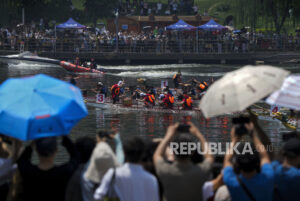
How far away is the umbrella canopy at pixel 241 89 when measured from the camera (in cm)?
587

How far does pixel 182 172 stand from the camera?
5.63 metres

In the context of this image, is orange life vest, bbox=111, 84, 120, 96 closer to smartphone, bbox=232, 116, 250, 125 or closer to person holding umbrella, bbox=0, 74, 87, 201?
person holding umbrella, bbox=0, 74, 87, 201

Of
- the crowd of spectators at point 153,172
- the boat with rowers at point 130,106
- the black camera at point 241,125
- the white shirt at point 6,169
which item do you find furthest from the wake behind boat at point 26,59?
the black camera at point 241,125

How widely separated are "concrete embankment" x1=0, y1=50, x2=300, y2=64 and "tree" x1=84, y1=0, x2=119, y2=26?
1762 centimetres

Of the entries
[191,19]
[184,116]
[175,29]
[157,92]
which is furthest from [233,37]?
[184,116]

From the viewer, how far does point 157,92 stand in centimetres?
2617

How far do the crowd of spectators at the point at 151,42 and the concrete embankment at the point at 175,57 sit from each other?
0.48 meters

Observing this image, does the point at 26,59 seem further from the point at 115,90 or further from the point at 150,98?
the point at 150,98

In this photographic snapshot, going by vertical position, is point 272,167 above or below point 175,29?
below

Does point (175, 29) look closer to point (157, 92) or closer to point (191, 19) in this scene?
point (191, 19)

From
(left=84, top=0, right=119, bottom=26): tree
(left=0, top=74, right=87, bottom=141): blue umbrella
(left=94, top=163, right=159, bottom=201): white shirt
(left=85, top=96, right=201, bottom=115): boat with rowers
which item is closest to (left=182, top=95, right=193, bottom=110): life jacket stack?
(left=85, top=96, right=201, bottom=115): boat with rowers

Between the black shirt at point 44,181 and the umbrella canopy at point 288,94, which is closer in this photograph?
the black shirt at point 44,181

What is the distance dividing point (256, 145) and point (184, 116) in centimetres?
1670

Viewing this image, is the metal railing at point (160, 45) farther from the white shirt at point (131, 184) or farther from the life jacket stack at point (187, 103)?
the white shirt at point (131, 184)
